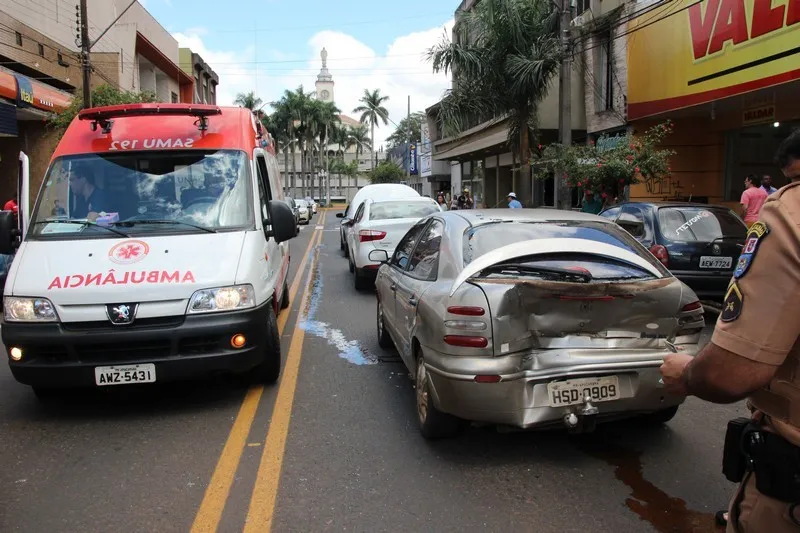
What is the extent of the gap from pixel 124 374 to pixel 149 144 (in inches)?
90.8

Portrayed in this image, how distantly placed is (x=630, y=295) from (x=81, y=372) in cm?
388

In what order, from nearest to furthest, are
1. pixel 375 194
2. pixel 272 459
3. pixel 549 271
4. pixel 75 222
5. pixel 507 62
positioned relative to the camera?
pixel 549 271 → pixel 272 459 → pixel 75 222 → pixel 507 62 → pixel 375 194

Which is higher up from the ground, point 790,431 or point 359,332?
point 790,431

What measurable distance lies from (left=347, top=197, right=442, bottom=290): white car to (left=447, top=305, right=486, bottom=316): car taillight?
6221 millimetres

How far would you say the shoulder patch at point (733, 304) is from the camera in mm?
1593

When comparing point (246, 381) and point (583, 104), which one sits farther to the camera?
point (583, 104)

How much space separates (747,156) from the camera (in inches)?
637

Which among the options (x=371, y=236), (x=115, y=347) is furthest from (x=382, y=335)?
(x=371, y=236)

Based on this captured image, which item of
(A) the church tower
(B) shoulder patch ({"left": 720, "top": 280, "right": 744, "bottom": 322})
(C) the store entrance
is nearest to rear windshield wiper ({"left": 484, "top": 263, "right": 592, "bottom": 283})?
(B) shoulder patch ({"left": 720, "top": 280, "right": 744, "bottom": 322})

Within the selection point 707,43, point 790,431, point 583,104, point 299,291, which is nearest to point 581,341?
point 790,431

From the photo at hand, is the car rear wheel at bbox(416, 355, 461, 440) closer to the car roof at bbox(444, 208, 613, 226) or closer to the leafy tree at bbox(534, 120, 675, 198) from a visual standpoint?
the car roof at bbox(444, 208, 613, 226)

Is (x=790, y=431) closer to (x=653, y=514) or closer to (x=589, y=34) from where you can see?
(x=653, y=514)

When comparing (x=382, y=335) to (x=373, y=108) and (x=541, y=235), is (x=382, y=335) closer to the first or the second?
(x=541, y=235)

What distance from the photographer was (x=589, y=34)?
58.0 ft
